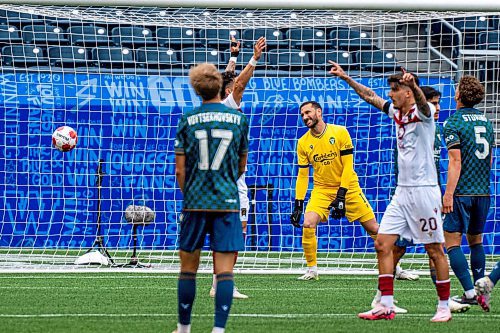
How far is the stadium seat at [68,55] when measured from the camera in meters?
16.4

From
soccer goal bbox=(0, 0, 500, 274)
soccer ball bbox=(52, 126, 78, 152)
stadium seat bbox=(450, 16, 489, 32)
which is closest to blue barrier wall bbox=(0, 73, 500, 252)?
soccer goal bbox=(0, 0, 500, 274)

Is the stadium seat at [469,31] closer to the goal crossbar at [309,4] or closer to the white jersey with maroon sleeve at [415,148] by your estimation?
the goal crossbar at [309,4]

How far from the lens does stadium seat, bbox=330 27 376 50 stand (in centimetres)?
1714

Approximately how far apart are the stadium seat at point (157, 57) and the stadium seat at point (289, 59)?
1.50 m

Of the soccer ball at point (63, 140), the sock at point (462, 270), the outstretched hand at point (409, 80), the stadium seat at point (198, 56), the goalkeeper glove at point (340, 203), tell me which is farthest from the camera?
the stadium seat at point (198, 56)

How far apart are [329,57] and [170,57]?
103 inches

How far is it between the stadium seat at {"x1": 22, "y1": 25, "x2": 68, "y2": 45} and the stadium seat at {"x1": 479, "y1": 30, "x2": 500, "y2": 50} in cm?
642

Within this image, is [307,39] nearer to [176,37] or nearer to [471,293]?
[176,37]

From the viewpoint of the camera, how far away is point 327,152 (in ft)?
43.7

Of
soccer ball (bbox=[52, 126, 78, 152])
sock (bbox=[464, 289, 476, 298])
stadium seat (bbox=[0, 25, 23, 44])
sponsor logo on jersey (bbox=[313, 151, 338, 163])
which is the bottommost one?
sock (bbox=[464, 289, 476, 298])

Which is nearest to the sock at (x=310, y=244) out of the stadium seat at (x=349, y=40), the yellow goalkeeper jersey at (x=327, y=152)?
the yellow goalkeeper jersey at (x=327, y=152)

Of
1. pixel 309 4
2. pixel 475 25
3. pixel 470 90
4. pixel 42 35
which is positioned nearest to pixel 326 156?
pixel 309 4

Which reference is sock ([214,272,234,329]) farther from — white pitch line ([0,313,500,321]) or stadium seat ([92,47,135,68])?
stadium seat ([92,47,135,68])

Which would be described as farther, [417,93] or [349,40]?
[349,40]
